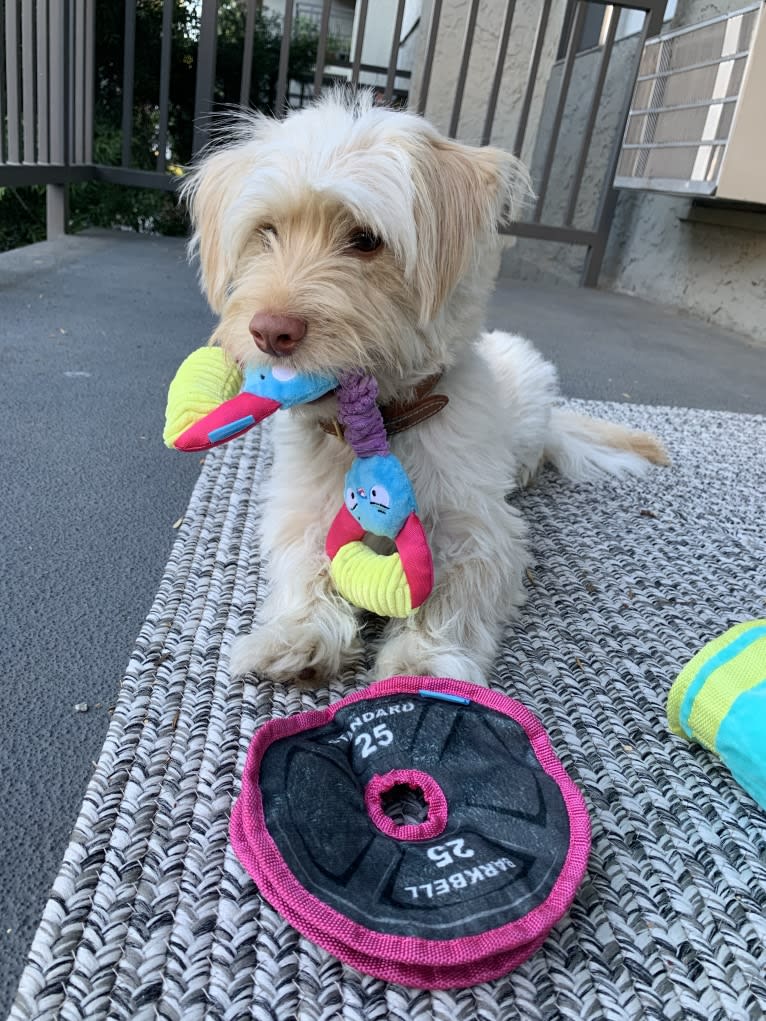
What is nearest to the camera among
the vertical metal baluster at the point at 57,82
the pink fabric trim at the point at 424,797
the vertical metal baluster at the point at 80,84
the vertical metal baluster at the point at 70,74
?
the pink fabric trim at the point at 424,797

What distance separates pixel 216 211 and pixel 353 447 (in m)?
0.40

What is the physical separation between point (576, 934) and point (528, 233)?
13.1 feet

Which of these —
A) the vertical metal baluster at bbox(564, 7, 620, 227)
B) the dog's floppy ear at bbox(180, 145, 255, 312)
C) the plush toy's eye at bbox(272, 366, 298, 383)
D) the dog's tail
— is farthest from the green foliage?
the plush toy's eye at bbox(272, 366, 298, 383)

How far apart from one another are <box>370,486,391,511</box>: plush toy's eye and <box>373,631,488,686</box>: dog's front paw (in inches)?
6.6

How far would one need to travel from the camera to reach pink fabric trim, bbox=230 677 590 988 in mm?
535

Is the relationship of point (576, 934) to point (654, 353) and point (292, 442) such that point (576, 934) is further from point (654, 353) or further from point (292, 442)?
point (654, 353)

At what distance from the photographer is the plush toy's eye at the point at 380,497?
2.80 feet

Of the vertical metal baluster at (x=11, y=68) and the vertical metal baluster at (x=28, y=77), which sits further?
the vertical metal baluster at (x=28, y=77)

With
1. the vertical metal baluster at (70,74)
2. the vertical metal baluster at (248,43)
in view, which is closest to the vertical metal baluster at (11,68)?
the vertical metal baluster at (70,74)

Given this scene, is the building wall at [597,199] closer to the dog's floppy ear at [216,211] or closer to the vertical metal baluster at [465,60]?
the vertical metal baluster at [465,60]

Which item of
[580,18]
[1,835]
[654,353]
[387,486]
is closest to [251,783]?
[1,835]

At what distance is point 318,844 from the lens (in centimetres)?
62

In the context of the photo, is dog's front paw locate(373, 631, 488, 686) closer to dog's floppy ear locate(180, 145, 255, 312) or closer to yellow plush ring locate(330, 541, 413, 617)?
yellow plush ring locate(330, 541, 413, 617)

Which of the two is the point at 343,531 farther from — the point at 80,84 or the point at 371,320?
the point at 80,84
